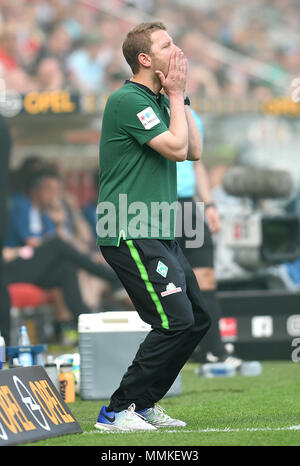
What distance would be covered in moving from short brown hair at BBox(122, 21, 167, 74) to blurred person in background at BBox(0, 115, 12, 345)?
3.39 m

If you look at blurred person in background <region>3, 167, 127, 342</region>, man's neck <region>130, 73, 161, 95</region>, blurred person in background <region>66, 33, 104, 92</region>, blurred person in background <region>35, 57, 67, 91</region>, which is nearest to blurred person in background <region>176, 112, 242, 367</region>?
man's neck <region>130, 73, 161, 95</region>

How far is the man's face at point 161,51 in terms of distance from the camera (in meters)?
4.46

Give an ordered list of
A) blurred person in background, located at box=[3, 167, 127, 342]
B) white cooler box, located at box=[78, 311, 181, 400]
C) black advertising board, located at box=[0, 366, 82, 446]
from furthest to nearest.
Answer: blurred person in background, located at box=[3, 167, 127, 342]
white cooler box, located at box=[78, 311, 181, 400]
black advertising board, located at box=[0, 366, 82, 446]

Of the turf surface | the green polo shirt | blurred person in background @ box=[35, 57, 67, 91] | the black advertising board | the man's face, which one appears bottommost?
the turf surface

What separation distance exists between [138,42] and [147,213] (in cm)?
79

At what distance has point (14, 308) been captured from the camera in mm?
9773

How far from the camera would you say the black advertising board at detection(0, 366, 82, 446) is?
4025 mm

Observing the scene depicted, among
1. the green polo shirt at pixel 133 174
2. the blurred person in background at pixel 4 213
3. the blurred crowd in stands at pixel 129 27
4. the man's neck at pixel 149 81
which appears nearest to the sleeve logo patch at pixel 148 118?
the green polo shirt at pixel 133 174

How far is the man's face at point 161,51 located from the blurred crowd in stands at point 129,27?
23.2 feet

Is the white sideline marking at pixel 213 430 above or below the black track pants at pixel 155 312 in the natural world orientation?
below

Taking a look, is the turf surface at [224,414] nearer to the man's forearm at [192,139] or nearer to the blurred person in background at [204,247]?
the blurred person in background at [204,247]

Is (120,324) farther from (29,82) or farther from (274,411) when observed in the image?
(29,82)

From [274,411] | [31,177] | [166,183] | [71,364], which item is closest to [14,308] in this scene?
[31,177]

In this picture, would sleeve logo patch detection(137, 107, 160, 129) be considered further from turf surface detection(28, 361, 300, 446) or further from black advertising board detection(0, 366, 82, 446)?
turf surface detection(28, 361, 300, 446)
